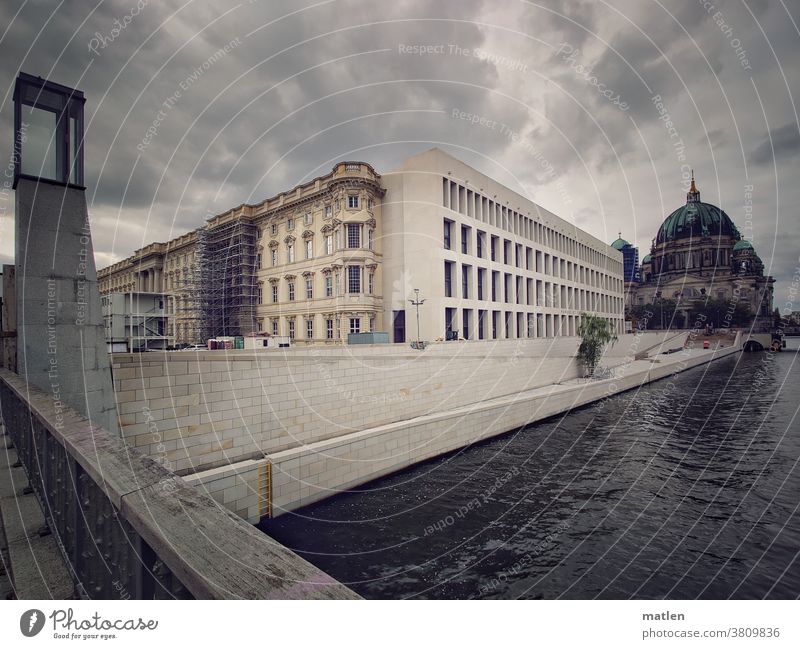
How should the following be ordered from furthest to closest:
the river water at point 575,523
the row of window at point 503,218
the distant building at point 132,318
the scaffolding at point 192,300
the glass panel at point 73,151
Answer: the scaffolding at point 192,300 < the row of window at point 503,218 < the distant building at point 132,318 < the river water at point 575,523 < the glass panel at point 73,151

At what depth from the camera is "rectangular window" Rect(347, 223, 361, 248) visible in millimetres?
32281

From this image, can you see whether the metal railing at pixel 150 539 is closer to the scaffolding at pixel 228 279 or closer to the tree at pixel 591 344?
the tree at pixel 591 344

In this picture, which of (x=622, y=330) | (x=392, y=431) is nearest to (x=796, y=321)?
(x=622, y=330)

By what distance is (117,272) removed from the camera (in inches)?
2114

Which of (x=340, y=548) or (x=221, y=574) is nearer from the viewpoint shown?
(x=221, y=574)

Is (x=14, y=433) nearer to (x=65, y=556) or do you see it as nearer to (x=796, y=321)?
(x=65, y=556)

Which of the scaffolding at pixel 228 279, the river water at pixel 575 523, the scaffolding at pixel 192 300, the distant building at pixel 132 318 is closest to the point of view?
the river water at pixel 575 523

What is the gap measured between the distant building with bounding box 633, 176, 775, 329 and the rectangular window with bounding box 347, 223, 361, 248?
71.8m

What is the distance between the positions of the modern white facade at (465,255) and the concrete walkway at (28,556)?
2899 cm

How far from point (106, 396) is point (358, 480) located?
345 inches

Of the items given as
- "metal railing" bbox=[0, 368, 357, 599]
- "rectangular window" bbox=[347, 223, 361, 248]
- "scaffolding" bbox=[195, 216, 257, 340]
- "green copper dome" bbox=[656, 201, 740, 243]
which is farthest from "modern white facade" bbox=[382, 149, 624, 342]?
"green copper dome" bbox=[656, 201, 740, 243]

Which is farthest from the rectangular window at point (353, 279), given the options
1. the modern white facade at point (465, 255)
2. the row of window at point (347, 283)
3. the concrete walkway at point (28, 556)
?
the concrete walkway at point (28, 556)

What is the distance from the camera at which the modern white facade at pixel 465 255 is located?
32.2 metres
